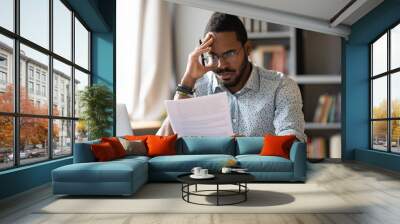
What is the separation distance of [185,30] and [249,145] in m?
3.29

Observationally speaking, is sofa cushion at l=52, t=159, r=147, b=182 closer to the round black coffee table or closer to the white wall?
the round black coffee table

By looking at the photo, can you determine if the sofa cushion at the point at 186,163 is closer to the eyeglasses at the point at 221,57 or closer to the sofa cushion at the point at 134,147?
the sofa cushion at the point at 134,147

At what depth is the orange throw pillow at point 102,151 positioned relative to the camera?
16.6 feet

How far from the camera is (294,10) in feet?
24.4

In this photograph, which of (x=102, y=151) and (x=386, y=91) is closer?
(x=102, y=151)

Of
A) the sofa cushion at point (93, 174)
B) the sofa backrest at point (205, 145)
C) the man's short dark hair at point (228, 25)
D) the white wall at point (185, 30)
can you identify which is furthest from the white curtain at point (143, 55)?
the sofa cushion at point (93, 174)

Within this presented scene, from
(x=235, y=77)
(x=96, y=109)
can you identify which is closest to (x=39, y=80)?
(x=96, y=109)

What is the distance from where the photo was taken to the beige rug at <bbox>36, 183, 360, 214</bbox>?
374cm

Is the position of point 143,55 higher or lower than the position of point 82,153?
higher

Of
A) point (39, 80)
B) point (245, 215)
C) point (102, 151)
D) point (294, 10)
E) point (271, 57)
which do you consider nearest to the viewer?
point (245, 215)

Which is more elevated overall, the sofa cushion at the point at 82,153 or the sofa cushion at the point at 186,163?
the sofa cushion at the point at 82,153

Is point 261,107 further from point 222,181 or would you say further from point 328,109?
point 222,181

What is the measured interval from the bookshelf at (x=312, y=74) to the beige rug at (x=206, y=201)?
3.37m

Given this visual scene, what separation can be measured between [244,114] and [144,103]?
7.72ft
